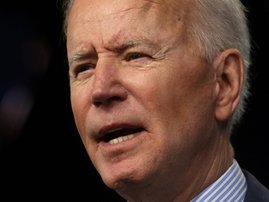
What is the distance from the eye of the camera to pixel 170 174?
1.67 metres

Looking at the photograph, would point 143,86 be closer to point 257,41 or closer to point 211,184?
point 211,184

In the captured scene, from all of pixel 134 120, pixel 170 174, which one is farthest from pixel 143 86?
pixel 170 174

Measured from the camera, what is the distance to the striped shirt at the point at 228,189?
5.62 ft

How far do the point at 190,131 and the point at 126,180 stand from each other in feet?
0.67

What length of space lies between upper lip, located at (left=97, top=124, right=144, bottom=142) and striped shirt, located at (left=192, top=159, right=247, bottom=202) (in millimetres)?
247

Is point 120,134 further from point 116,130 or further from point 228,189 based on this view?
point 228,189

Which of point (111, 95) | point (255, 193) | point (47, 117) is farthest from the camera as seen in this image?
point (47, 117)

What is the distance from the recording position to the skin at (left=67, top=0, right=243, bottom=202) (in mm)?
1645

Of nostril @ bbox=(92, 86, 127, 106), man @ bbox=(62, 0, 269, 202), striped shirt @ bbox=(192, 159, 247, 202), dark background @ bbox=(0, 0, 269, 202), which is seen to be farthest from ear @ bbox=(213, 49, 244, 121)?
dark background @ bbox=(0, 0, 269, 202)

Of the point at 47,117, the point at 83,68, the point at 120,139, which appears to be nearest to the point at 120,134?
the point at 120,139

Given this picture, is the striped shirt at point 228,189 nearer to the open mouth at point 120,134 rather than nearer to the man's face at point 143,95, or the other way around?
the man's face at point 143,95

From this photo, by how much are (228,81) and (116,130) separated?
13.3 inches

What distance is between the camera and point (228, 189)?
1.73 m

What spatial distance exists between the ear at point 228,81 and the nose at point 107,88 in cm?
27
